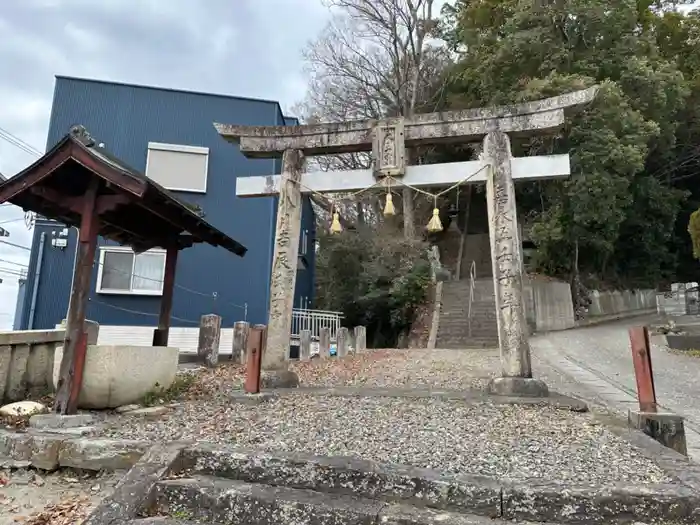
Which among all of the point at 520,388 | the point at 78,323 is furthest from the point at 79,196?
the point at 520,388

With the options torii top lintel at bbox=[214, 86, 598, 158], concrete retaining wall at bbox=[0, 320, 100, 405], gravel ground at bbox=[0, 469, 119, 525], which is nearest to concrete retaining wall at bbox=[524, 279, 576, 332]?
torii top lintel at bbox=[214, 86, 598, 158]

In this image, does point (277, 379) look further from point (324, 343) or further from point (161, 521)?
point (324, 343)

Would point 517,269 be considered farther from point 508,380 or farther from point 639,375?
point 639,375

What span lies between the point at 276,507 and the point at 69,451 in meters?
2.03

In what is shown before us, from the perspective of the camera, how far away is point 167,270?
7461 mm

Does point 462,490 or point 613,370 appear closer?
point 462,490

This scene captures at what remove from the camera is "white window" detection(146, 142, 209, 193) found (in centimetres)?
1353

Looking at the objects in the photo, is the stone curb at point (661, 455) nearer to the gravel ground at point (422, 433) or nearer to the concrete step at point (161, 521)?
the gravel ground at point (422, 433)

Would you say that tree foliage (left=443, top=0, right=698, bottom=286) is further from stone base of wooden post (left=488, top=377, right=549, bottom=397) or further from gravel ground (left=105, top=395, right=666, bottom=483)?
gravel ground (left=105, top=395, right=666, bottom=483)

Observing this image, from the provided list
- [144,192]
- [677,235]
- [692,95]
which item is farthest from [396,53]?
[144,192]

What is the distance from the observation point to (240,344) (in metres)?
10.1

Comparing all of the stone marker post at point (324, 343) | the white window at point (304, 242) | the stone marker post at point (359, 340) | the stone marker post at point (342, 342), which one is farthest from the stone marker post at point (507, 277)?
the white window at point (304, 242)

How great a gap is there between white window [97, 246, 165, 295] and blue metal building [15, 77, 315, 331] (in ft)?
0.09

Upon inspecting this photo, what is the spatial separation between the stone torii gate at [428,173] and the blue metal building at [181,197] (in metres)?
6.07
